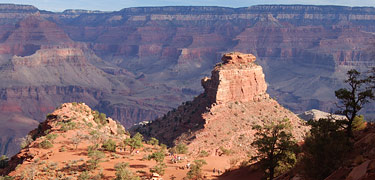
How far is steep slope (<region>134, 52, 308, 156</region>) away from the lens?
5025 centimetres

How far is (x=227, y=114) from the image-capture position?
179 ft

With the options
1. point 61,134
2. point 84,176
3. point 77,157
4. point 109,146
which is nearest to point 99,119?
point 61,134

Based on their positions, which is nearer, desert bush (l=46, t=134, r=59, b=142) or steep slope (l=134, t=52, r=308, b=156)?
desert bush (l=46, t=134, r=59, b=142)

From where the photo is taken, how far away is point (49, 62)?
195m

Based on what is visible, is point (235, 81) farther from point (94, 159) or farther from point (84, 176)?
point (84, 176)

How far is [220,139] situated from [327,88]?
151m

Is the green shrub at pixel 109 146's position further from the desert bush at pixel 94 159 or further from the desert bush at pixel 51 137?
the desert bush at pixel 51 137

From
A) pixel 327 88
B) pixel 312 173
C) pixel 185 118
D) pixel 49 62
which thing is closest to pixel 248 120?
pixel 185 118

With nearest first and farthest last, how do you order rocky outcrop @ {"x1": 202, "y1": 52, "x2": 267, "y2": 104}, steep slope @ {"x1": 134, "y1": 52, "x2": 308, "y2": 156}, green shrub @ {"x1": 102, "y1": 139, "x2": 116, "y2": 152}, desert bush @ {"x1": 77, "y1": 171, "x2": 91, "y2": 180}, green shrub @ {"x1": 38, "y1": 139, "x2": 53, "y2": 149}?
desert bush @ {"x1": 77, "y1": 171, "x2": 91, "y2": 180} → green shrub @ {"x1": 38, "y1": 139, "x2": 53, "y2": 149} → green shrub @ {"x1": 102, "y1": 139, "x2": 116, "y2": 152} → steep slope @ {"x1": 134, "y1": 52, "x2": 308, "y2": 156} → rocky outcrop @ {"x1": 202, "y1": 52, "x2": 267, "y2": 104}

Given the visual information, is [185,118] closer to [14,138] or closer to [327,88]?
[14,138]

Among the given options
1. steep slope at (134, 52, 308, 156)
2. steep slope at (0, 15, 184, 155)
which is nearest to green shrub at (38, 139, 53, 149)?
steep slope at (134, 52, 308, 156)

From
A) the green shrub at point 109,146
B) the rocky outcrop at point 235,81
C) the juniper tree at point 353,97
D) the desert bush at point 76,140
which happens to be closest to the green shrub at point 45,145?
the desert bush at point 76,140

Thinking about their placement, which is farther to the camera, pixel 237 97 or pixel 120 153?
pixel 237 97

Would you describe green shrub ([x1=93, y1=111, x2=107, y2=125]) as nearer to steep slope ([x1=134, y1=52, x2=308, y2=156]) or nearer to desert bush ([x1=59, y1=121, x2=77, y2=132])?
desert bush ([x1=59, y1=121, x2=77, y2=132])
